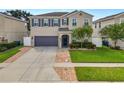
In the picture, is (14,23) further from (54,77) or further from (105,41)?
(54,77)

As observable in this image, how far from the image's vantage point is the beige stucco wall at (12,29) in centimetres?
3098

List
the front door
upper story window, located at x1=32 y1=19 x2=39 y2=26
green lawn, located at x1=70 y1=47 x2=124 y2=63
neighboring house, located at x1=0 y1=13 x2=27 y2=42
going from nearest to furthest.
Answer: green lawn, located at x1=70 y1=47 x2=124 y2=63, neighboring house, located at x1=0 y1=13 x2=27 y2=42, the front door, upper story window, located at x1=32 y1=19 x2=39 y2=26

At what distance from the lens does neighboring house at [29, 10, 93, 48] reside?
31938mm

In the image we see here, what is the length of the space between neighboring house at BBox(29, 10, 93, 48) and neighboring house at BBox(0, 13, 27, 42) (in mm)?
3290

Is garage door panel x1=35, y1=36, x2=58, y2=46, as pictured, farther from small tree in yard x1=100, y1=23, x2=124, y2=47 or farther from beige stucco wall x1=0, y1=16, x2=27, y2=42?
small tree in yard x1=100, y1=23, x2=124, y2=47

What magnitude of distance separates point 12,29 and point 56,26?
23.0 ft

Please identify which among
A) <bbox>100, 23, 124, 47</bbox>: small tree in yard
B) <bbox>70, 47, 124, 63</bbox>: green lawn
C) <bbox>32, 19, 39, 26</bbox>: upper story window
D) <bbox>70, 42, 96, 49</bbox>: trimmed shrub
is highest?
<bbox>32, 19, 39, 26</bbox>: upper story window

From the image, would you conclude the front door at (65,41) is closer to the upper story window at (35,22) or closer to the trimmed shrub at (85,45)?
the trimmed shrub at (85,45)

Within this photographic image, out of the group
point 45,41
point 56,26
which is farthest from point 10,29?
point 56,26

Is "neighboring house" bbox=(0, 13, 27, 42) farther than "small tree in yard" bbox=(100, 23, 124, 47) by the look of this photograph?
Yes

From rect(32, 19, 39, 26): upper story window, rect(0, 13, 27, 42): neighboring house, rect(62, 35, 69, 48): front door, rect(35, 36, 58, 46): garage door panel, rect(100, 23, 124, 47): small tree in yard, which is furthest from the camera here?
rect(35, 36, 58, 46): garage door panel

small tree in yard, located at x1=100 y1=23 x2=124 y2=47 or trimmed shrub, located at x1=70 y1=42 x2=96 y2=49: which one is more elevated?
small tree in yard, located at x1=100 y1=23 x2=124 y2=47

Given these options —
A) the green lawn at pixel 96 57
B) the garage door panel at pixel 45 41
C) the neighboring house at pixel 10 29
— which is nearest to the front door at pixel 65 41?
the garage door panel at pixel 45 41

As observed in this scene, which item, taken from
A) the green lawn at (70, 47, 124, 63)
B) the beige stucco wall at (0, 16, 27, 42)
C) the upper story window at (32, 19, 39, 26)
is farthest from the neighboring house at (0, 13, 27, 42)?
the green lawn at (70, 47, 124, 63)
